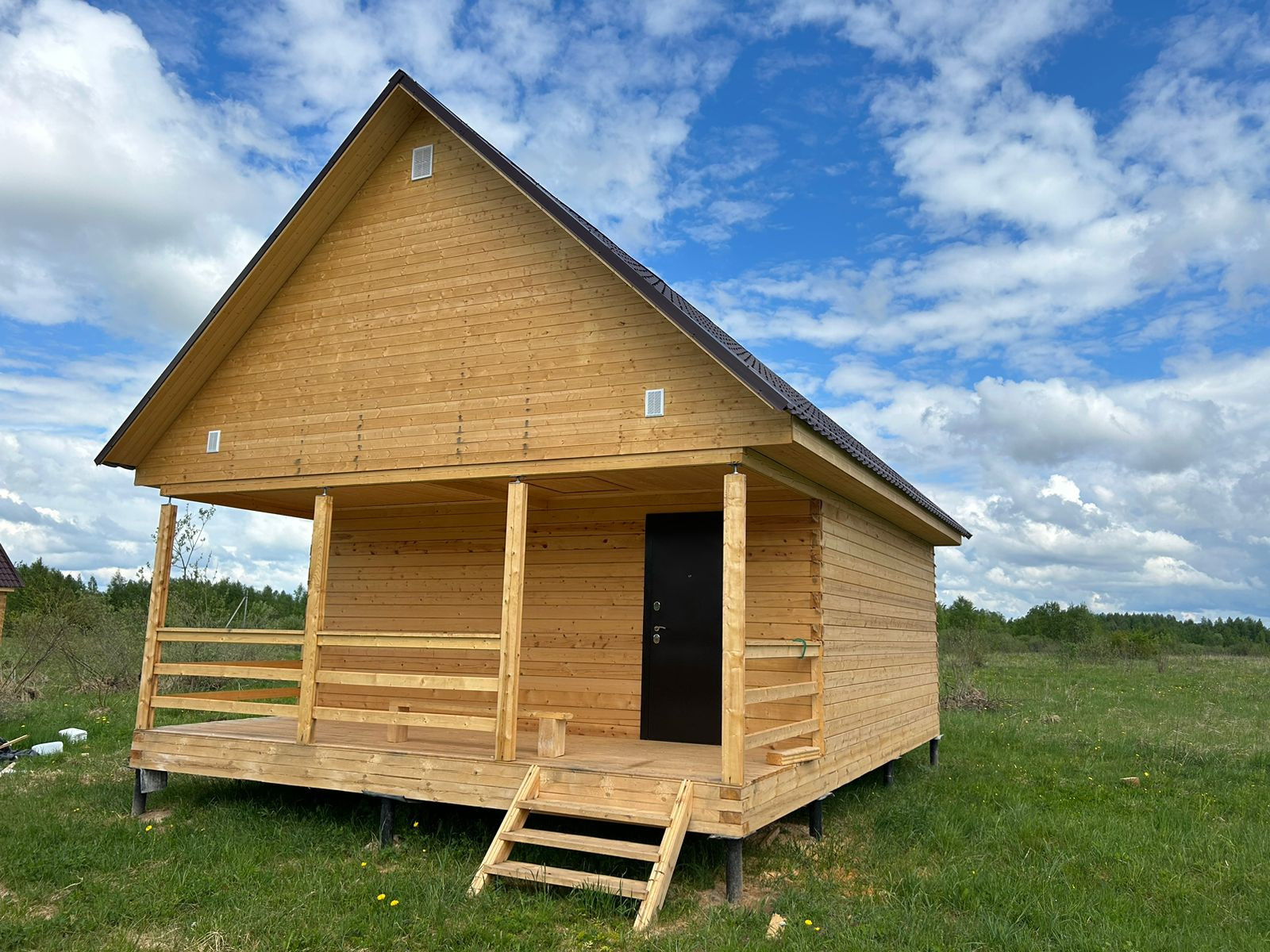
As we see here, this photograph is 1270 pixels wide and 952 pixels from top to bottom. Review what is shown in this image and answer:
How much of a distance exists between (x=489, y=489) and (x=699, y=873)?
13.6 ft

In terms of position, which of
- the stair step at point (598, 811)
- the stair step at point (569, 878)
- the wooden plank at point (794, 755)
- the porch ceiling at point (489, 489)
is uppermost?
the porch ceiling at point (489, 489)

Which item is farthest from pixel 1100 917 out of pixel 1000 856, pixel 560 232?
pixel 560 232

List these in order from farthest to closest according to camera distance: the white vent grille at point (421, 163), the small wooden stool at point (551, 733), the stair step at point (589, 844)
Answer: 1. the white vent grille at point (421, 163)
2. the small wooden stool at point (551, 733)
3. the stair step at point (589, 844)

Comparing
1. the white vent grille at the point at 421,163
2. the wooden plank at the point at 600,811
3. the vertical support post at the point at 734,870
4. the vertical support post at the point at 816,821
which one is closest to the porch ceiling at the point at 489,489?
the wooden plank at the point at 600,811

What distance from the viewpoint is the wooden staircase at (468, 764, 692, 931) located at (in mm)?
6324

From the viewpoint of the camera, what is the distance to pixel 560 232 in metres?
8.38

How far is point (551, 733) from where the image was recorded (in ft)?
25.8

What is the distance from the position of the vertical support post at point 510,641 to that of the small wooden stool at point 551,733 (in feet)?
0.68

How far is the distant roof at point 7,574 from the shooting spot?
57.6ft

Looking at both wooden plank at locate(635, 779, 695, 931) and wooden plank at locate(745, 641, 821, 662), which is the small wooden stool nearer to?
wooden plank at locate(635, 779, 695, 931)

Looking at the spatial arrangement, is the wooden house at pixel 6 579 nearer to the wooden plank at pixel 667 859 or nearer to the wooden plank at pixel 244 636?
the wooden plank at pixel 244 636

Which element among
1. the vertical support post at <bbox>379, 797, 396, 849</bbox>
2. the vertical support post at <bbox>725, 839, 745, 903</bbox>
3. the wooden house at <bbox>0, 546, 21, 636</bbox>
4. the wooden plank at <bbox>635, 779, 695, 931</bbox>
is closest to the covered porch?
the vertical support post at <bbox>379, 797, 396, 849</bbox>

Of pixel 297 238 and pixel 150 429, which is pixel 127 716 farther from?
pixel 297 238

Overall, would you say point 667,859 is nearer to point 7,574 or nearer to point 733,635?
point 733,635
